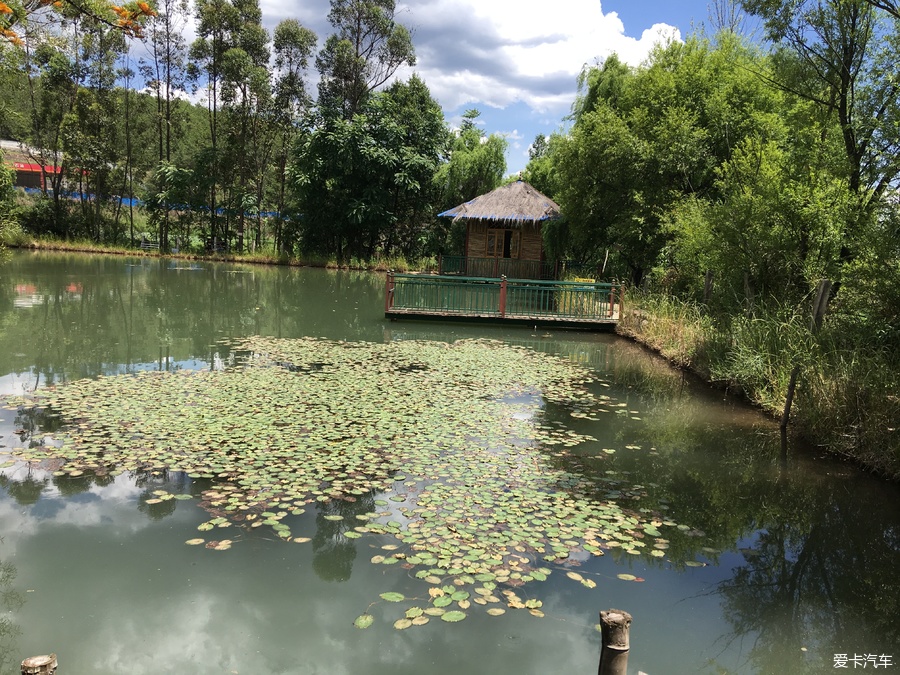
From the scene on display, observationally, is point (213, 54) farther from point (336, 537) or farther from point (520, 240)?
point (336, 537)

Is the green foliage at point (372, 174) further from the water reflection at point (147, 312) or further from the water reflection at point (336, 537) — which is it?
the water reflection at point (336, 537)

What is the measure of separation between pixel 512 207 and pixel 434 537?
738 inches

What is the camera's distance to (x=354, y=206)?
90.5 feet

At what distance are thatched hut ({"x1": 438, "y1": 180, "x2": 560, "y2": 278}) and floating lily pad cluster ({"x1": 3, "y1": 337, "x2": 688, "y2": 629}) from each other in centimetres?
1398

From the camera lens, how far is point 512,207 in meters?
21.4

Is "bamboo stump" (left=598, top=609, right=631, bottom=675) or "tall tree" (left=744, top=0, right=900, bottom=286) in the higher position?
"tall tree" (left=744, top=0, right=900, bottom=286)

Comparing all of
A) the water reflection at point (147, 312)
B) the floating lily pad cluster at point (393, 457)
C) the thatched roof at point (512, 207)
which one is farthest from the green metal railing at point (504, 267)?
the floating lily pad cluster at point (393, 457)

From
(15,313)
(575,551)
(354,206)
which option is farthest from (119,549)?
(354,206)

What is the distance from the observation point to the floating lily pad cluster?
12.0 ft

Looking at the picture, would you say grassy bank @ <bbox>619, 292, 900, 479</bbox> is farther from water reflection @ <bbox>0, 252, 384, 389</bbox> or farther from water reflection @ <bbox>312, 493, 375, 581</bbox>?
water reflection @ <bbox>0, 252, 384, 389</bbox>

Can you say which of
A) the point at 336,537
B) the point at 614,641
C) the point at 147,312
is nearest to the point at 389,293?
the point at 147,312

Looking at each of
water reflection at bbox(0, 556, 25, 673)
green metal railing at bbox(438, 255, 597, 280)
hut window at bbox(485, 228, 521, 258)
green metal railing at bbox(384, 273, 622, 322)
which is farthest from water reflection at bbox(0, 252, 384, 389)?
hut window at bbox(485, 228, 521, 258)

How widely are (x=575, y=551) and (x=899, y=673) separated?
165 centimetres

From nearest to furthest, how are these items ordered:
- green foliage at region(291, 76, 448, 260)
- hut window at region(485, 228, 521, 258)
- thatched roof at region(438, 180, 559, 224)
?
thatched roof at region(438, 180, 559, 224), hut window at region(485, 228, 521, 258), green foliage at region(291, 76, 448, 260)
